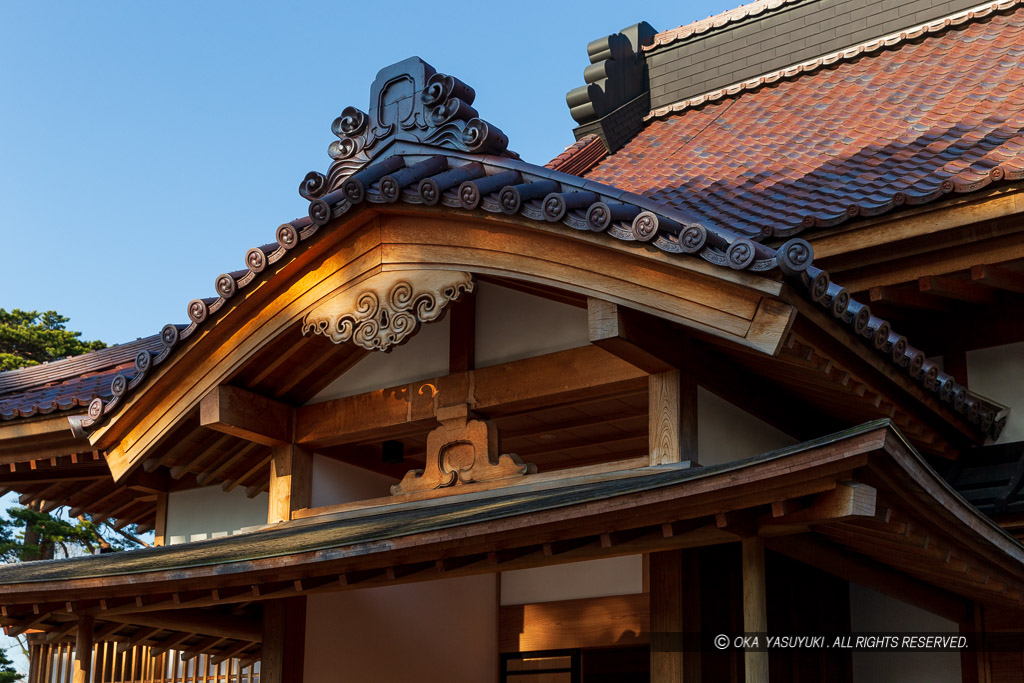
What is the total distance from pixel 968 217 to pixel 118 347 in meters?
6.89

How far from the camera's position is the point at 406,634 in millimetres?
6977

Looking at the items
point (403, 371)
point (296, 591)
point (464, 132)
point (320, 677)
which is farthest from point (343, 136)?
point (320, 677)

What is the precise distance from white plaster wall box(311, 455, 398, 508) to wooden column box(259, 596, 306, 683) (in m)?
0.71

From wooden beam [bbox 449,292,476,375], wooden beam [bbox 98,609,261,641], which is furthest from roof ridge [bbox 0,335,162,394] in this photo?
wooden beam [bbox 449,292,476,375]

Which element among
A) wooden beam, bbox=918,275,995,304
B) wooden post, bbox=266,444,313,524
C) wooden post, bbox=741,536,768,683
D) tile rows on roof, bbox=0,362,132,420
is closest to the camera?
wooden post, bbox=741,536,768,683

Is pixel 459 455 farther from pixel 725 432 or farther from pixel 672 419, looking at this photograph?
pixel 725 432

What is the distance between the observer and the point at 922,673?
644cm

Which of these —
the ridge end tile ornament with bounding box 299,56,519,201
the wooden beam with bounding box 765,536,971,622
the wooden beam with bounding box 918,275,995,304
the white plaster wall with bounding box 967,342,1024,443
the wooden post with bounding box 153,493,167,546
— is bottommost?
the wooden beam with bounding box 765,536,971,622

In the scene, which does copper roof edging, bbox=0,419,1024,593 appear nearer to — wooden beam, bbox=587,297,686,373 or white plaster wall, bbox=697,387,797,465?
white plaster wall, bbox=697,387,797,465

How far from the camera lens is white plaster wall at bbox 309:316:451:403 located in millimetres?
6664

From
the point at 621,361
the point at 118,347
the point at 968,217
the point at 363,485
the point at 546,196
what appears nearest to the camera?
the point at 546,196

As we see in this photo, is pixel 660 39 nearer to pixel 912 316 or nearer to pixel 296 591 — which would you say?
pixel 912 316

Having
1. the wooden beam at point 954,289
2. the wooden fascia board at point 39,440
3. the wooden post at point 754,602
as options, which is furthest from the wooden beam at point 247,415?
the wooden beam at point 954,289

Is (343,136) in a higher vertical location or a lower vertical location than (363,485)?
higher
